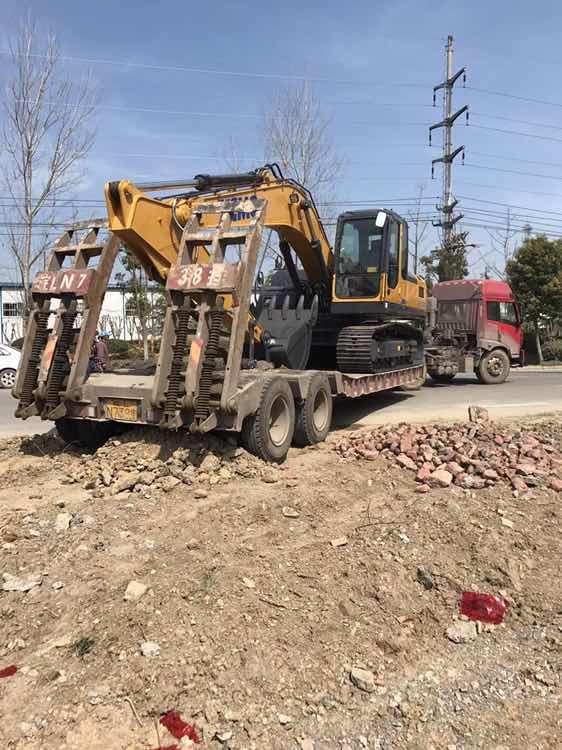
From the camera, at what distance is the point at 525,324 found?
91.2 feet

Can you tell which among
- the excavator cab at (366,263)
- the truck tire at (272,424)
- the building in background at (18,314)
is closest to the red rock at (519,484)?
the truck tire at (272,424)

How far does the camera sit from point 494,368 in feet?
56.9

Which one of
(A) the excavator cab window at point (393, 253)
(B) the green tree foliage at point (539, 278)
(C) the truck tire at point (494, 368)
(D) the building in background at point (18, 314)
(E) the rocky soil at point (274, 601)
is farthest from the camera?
(D) the building in background at point (18, 314)

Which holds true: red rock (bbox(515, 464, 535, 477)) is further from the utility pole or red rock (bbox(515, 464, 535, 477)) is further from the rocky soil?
the utility pole

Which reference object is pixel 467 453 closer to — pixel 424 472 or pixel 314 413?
pixel 424 472

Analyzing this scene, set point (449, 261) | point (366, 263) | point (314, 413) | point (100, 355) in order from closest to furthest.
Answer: point (314, 413) < point (366, 263) < point (100, 355) < point (449, 261)

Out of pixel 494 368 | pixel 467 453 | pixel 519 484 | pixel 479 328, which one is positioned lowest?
pixel 519 484

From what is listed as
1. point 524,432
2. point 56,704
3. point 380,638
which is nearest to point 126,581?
point 56,704

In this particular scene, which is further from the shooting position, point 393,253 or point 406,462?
point 393,253

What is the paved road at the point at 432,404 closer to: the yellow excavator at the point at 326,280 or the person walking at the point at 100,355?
the yellow excavator at the point at 326,280

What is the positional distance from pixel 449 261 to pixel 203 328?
28403 mm

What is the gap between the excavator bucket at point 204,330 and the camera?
19.8 ft

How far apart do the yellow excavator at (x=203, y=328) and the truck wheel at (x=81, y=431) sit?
0.5 inches

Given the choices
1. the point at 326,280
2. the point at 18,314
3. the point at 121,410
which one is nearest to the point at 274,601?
the point at 121,410
